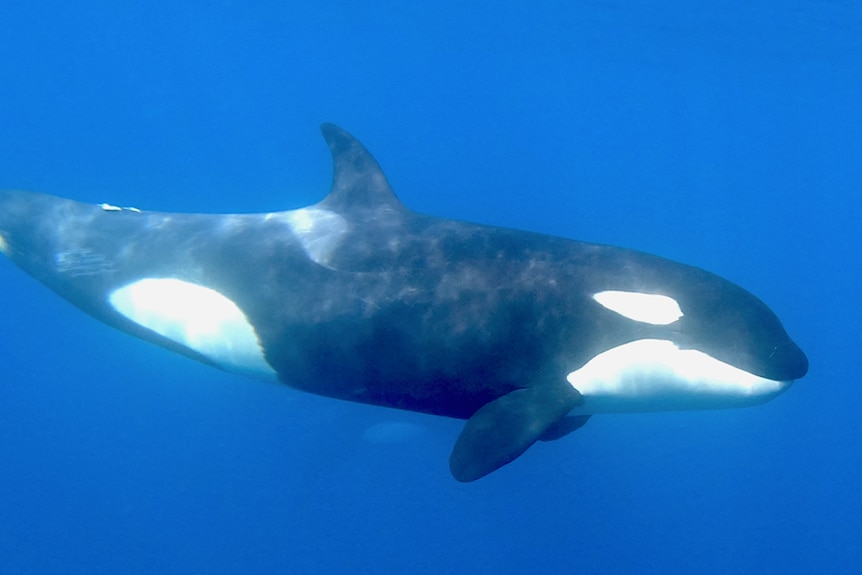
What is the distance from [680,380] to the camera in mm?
6887

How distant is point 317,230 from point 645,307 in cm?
374

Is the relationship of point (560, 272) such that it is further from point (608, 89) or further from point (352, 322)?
point (608, 89)

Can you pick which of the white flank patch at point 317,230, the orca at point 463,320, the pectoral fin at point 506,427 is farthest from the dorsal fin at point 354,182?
the pectoral fin at point 506,427

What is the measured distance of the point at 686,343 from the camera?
22.0 feet

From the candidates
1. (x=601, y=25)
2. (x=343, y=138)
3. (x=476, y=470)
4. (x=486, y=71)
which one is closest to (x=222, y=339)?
(x=343, y=138)

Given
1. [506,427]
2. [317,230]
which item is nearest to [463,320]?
[506,427]

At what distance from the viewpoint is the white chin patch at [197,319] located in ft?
25.1

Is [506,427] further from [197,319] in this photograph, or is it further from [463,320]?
[197,319]

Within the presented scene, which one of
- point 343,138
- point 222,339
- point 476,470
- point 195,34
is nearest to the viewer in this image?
point 476,470

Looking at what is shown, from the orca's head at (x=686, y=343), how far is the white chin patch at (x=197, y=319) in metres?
3.70

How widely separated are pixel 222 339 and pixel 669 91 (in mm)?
44479

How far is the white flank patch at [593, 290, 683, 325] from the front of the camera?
6.74m

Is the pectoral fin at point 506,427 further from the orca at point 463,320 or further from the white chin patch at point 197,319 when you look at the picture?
the white chin patch at point 197,319

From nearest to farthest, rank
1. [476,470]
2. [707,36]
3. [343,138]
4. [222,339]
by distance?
[476,470]
[222,339]
[343,138]
[707,36]
